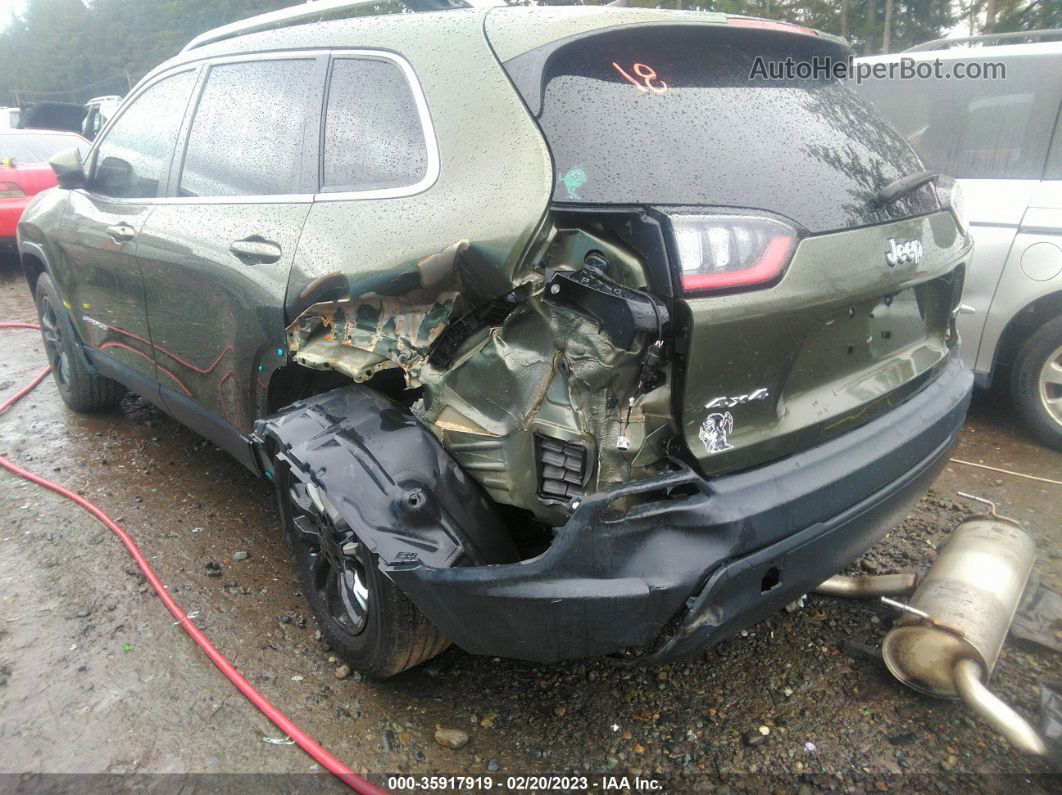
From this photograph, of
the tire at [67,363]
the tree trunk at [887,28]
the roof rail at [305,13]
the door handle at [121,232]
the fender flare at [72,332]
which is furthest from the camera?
the tree trunk at [887,28]

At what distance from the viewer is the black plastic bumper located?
63.3 inches

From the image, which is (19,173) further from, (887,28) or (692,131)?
(887,28)

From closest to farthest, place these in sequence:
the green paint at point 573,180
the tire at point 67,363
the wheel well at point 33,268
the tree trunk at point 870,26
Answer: the green paint at point 573,180, the tire at point 67,363, the wheel well at point 33,268, the tree trunk at point 870,26

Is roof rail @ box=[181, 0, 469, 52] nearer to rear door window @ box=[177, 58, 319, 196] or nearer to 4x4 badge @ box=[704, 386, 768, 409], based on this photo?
rear door window @ box=[177, 58, 319, 196]

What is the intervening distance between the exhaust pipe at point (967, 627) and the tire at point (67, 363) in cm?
417

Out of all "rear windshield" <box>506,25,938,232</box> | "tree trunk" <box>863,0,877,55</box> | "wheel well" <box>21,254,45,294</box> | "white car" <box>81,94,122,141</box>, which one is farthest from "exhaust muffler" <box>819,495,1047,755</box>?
"white car" <box>81,94,122,141</box>

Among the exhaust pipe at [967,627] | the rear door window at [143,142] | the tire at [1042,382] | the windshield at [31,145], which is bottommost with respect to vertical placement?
the tire at [1042,382]

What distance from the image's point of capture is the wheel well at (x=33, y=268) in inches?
173

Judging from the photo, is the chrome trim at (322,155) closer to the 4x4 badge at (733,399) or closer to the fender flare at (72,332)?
the 4x4 badge at (733,399)

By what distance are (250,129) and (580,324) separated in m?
1.71

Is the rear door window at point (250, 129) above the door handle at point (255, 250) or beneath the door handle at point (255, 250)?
above

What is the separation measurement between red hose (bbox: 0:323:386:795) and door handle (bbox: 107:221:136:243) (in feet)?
3.98

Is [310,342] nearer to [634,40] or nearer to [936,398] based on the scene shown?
[634,40]

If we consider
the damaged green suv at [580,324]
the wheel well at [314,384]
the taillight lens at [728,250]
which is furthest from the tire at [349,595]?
the taillight lens at [728,250]
